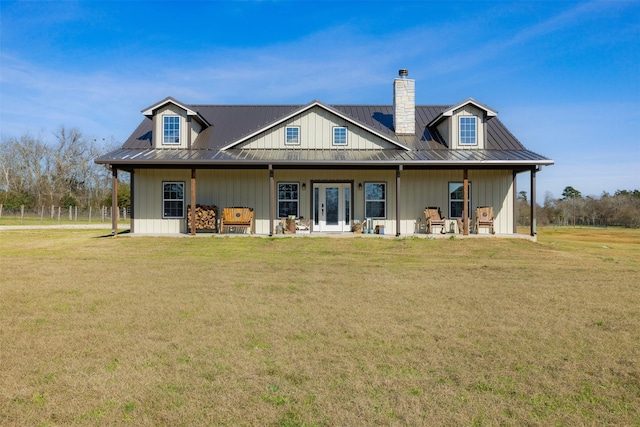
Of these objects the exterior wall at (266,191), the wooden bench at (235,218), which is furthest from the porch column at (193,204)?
the exterior wall at (266,191)

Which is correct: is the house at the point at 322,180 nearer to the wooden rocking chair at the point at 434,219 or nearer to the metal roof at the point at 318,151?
the metal roof at the point at 318,151

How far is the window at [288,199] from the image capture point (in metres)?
17.8

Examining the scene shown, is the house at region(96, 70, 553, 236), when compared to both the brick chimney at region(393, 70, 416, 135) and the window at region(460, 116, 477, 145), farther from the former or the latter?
the brick chimney at region(393, 70, 416, 135)

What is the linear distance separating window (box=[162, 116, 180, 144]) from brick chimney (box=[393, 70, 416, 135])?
9055 mm

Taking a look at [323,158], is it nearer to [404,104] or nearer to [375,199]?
[375,199]

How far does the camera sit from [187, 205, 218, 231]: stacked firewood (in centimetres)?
1684

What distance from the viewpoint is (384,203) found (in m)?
17.9

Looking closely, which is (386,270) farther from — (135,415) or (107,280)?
(135,415)

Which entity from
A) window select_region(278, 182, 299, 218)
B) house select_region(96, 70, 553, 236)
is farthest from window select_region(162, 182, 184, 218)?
window select_region(278, 182, 299, 218)

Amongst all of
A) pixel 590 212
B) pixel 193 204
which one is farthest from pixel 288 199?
pixel 590 212

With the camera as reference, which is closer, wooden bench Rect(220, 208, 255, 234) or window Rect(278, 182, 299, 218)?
wooden bench Rect(220, 208, 255, 234)

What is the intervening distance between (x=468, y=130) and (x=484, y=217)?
11.9ft

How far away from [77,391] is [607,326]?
19.7ft

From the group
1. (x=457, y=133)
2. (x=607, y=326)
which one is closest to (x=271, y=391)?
(x=607, y=326)
